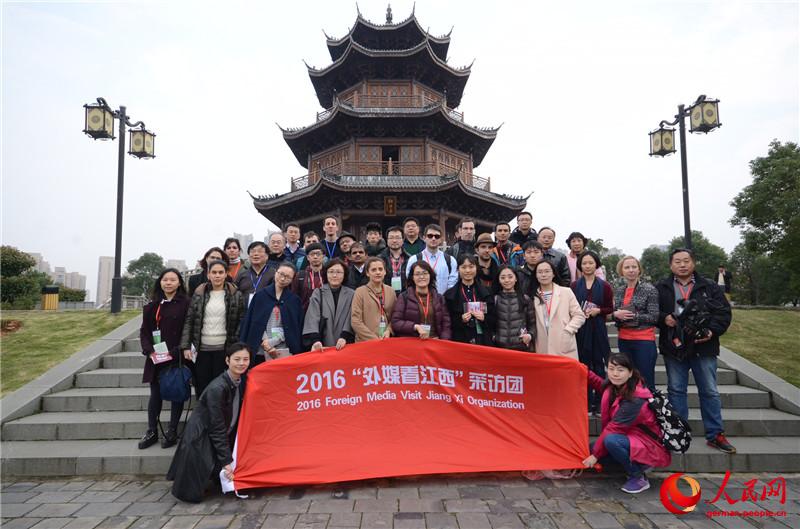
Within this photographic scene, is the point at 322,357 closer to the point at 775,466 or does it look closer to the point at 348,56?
the point at 775,466

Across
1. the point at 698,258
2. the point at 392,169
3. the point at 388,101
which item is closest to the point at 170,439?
the point at 392,169

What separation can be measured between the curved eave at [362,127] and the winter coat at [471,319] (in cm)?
1454

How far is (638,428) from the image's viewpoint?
3.75m

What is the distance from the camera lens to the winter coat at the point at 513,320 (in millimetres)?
4359

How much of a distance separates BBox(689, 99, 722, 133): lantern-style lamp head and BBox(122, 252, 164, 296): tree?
57339 mm

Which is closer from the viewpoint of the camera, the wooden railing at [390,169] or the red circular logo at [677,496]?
the red circular logo at [677,496]

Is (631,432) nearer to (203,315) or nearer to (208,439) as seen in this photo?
(208,439)

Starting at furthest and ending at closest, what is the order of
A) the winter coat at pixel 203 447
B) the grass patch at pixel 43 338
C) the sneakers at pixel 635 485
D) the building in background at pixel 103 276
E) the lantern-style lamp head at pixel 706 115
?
the building in background at pixel 103 276 < the lantern-style lamp head at pixel 706 115 < the grass patch at pixel 43 338 < the sneakers at pixel 635 485 < the winter coat at pixel 203 447

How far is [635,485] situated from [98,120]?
464 inches

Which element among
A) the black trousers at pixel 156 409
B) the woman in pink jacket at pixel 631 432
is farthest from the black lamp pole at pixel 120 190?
the woman in pink jacket at pixel 631 432

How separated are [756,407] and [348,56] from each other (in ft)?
63.7

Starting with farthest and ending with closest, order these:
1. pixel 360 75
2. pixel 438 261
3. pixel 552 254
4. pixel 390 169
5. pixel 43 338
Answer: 1. pixel 360 75
2. pixel 390 169
3. pixel 43 338
4. pixel 552 254
5. pixel 438 261

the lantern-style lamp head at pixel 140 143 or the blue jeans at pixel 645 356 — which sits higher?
the lantern-style lamp head at pixel 140 143

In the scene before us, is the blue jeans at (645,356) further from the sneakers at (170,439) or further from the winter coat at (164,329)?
the sneakers at (170,439)
